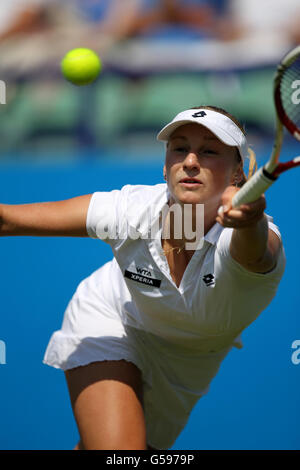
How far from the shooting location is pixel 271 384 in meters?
3.74

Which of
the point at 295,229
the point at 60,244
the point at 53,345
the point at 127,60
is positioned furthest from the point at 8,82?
the point at 53,345

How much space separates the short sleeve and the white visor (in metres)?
0.27

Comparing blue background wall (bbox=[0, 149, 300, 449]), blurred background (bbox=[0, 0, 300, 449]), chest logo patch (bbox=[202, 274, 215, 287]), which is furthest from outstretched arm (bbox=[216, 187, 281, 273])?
blurred background (bbox=[0, 0, 300, 449])

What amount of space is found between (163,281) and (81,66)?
1577 millimetres

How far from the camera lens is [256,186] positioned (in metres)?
1.71

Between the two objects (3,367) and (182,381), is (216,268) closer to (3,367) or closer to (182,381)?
(182,381)

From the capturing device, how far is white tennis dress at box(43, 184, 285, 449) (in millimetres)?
2207

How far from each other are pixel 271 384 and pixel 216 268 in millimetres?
1781

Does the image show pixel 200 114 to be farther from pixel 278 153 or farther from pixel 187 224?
pixel 278 153
